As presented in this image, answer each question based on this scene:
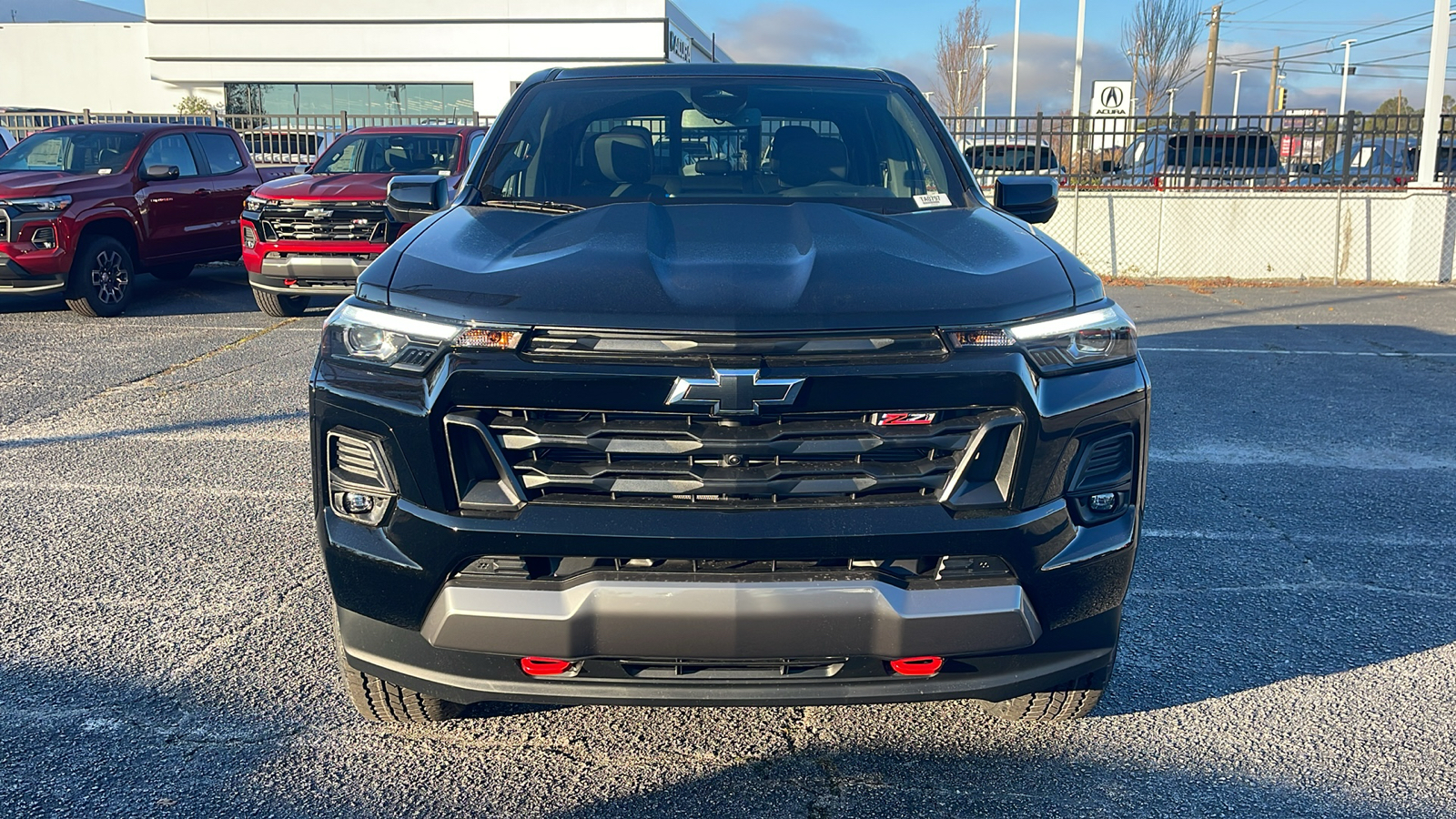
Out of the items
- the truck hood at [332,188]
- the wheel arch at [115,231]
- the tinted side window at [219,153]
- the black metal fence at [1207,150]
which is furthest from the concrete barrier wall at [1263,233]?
the wheel arch at [115,231]

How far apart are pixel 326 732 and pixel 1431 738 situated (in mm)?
2921

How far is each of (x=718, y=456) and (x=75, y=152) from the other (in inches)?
433

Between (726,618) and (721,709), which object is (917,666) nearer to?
(726,618)

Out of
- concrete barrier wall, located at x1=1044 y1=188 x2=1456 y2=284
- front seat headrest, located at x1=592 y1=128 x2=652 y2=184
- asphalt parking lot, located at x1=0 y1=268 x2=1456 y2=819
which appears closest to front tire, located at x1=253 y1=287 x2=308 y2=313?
asphalt parking lot, located at x1=0 y1=268 x2=1456 y2=819

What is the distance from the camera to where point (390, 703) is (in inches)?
117

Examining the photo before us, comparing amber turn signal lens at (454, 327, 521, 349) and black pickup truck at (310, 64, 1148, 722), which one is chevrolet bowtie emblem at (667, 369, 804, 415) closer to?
black pickup truck at (310, 64, 1148, 722)

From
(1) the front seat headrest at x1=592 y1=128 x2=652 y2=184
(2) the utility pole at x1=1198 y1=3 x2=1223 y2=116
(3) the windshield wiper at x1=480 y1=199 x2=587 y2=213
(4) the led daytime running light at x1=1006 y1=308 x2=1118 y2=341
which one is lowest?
(4) the led daytime running light at x1=1006 y1=308 x2=1118 y2=341

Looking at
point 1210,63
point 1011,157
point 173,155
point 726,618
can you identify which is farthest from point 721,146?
point 1210,63

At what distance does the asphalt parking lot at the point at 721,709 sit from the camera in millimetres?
2758

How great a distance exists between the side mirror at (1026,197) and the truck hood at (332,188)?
699cm

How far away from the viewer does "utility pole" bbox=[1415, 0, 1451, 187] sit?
14.0 m

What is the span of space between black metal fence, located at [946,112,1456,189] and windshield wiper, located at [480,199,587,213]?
40.2 ft

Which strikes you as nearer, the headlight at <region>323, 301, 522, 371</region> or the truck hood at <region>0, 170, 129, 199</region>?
the headlight at <region>323, 301, 522, 371</region>

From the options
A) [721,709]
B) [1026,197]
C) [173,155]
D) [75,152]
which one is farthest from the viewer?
Result: [173,155]
